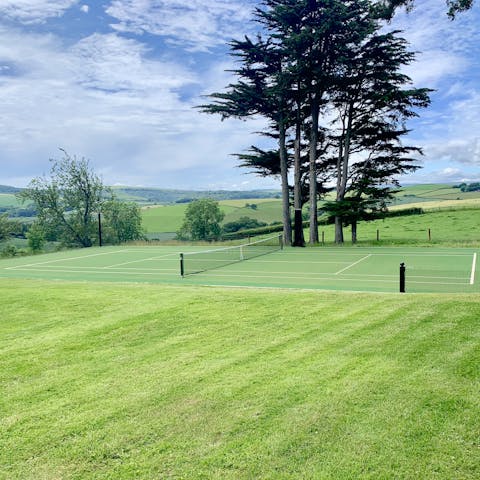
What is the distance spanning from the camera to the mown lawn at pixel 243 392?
388 centimetres

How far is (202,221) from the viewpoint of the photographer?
67.4 m

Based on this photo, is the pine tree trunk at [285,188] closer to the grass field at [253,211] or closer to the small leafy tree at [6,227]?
the grass field at [253,211]

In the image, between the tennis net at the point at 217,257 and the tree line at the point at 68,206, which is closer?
the tennis net at the point at 217,257

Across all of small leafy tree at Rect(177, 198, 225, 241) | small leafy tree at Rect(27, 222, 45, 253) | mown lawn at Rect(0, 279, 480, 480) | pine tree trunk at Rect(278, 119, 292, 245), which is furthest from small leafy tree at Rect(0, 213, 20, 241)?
mown lawn at Rect(0, 279, 480, 480)

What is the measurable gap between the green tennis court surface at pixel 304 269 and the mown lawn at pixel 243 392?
5563 millimetres

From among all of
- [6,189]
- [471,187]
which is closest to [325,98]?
[471,187]

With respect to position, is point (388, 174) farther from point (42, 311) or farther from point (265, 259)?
point (42, 311)

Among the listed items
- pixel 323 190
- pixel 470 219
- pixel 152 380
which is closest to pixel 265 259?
pixel 323 190

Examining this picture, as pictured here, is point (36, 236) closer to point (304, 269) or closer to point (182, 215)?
point (182, 215)

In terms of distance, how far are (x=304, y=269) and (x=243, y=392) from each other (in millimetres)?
12674

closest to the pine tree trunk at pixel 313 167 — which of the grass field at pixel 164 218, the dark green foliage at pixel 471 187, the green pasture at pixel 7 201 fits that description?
the dark green foliage at pixel 471 187

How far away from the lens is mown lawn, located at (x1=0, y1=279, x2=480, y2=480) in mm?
3881

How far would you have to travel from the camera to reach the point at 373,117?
28.0 meters

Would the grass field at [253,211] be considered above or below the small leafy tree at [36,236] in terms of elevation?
above
